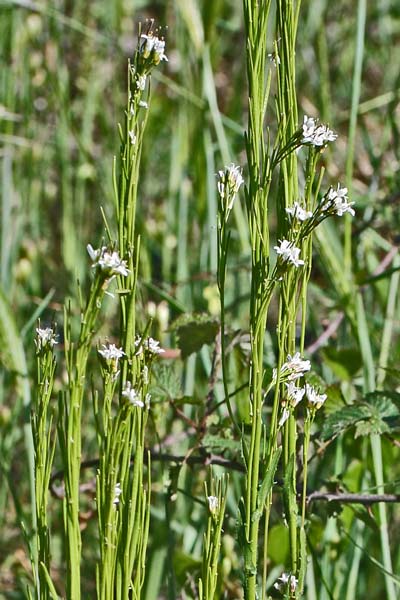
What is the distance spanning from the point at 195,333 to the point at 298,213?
38 centimetres

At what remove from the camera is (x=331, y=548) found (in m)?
1.11

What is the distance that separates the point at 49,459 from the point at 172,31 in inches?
82.8

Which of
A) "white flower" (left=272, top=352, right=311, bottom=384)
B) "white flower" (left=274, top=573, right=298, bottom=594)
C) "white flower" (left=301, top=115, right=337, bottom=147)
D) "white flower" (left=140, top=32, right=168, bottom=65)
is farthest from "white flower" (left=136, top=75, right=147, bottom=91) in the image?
"white flower" (left=274, top=573, right=298, bottom=594)

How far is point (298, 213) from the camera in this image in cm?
64

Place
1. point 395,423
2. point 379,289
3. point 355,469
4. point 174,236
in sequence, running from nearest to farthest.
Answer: point 395,423
point 355,469
point 379,289
point 174,236

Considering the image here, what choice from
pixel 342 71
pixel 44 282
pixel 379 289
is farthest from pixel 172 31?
pixel 379 289

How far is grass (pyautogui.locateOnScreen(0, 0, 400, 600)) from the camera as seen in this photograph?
25.2 inches

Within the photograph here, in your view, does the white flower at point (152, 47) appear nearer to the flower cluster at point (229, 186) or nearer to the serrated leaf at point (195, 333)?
the flower cluster at point (229, 186)

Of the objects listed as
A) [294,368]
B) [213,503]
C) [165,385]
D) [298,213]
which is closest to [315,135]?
[298,213]

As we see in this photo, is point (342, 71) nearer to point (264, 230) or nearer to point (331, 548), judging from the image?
point (331, 548)

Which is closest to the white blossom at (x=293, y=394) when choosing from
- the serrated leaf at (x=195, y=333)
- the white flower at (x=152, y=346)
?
the white flower at (x=152, y=346)

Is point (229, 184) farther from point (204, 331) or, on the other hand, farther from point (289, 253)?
point (204, 331)

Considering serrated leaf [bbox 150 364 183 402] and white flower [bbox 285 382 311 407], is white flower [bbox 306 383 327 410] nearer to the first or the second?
white flower [bbox 285 382 311 407]

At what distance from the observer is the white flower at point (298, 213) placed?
Answer: 2.10 feet
